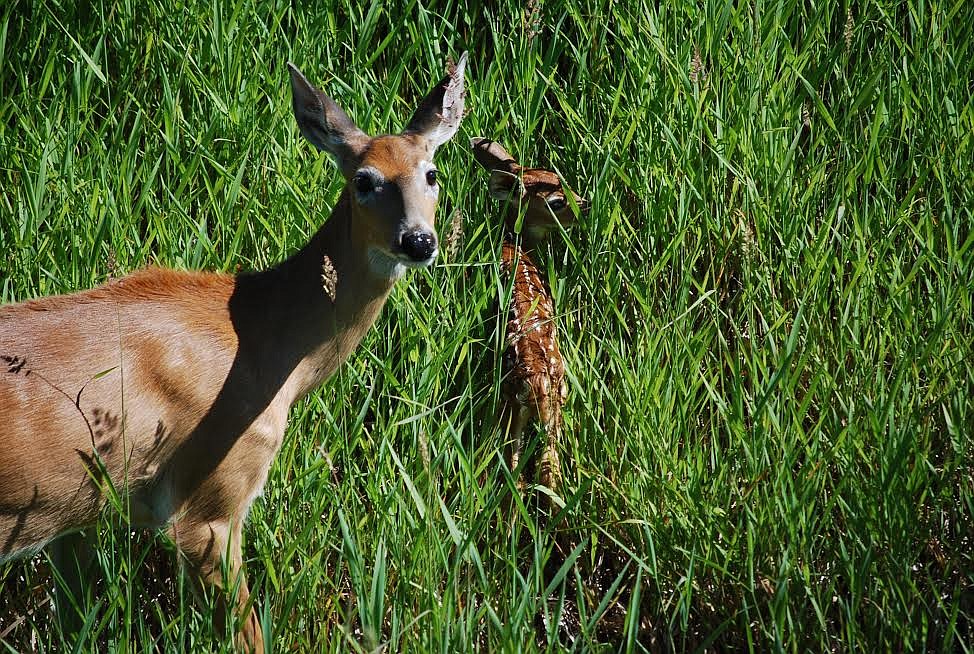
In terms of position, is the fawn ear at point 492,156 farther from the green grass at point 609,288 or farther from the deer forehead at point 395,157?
the deer forehead at point 395,157

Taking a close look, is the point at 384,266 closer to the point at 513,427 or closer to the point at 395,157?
the point at 395,157

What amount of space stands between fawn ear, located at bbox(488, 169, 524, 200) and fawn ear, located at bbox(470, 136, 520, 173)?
42 millimetres

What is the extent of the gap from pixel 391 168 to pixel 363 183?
0.11 metres

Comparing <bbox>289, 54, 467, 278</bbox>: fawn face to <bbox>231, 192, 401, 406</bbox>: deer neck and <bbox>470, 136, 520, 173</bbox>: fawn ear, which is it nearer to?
<bbox>231, 192, 401, 406</bbox>: deer neck

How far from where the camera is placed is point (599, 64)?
4938mm

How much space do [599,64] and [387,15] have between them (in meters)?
0.97

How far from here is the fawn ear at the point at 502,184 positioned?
461 centimetres

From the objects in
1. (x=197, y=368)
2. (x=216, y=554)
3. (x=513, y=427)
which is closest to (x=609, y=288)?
(x=513, y=427)

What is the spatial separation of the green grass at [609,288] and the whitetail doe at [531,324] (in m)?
0.09

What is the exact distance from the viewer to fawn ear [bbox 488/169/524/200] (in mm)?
4605

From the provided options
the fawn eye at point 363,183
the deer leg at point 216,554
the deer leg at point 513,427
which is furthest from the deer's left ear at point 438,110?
the deer leg at point 216,554

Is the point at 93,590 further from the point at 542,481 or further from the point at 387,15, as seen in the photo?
the point at 387,15

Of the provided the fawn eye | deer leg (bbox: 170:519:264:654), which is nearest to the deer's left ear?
the fawn eye

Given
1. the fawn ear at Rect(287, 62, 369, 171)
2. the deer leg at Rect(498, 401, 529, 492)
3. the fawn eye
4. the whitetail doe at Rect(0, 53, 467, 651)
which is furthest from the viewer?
the deer leg at Rect(498, 401, 529, 492)
